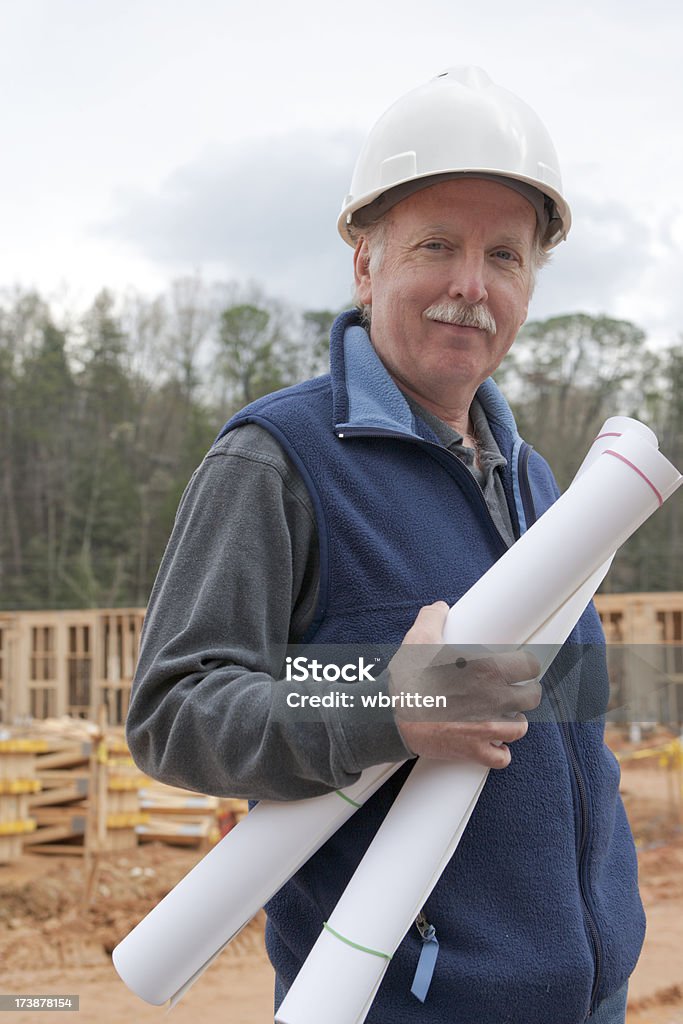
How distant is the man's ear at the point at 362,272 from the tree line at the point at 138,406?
111 feet

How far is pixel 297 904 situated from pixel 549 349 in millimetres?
38571

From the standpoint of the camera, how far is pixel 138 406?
4197 centimetres

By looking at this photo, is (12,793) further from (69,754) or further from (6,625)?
(6,625)

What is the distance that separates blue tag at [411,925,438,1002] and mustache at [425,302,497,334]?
1.03 metres

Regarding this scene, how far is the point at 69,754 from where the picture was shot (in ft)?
41.8

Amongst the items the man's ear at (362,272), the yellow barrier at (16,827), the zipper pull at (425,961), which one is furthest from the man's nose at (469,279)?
the yellow barrier at (16,827)

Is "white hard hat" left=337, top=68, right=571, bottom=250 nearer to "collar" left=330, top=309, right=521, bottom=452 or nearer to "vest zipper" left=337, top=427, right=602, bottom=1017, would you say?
"collar" left=330, top=309, right=521, bottom=452

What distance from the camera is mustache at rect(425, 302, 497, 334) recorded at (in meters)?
1.93

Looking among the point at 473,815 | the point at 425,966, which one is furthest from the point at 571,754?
the point at 425,966

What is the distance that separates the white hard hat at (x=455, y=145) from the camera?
1.90 metres

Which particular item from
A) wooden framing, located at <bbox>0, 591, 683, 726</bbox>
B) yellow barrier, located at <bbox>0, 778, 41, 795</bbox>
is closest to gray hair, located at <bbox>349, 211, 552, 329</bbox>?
yellow barrier, located at <bbox>0, 778, 41, 795</bbox>

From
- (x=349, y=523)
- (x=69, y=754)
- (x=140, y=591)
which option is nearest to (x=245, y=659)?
(x=349, y=523)

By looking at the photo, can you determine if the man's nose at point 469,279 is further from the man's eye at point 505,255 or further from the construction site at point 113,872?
the construction site at point 113,872

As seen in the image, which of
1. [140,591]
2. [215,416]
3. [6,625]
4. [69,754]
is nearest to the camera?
[69,754]
